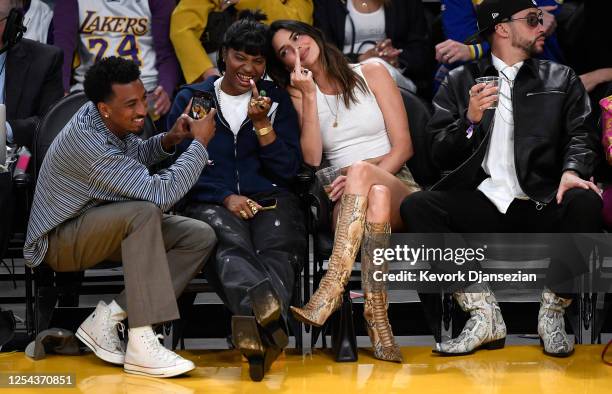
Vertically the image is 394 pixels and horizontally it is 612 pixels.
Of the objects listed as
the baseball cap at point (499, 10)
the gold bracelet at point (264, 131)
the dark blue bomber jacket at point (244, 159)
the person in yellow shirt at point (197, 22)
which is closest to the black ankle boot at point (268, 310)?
the dark blue bomber jacket at point (244, 159)

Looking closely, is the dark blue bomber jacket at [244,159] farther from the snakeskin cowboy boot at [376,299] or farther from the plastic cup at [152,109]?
the plastic cup at [152,109]

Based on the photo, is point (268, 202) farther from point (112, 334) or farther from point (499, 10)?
point (499, 10)

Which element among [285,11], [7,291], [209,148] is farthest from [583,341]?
[7,291]

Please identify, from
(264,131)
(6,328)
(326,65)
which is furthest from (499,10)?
(6,328)

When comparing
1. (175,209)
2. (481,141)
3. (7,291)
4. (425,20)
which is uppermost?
(425,20)

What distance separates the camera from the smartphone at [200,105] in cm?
474

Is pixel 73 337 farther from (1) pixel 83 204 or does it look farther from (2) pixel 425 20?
(2) pixel 425 20

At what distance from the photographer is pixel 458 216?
4836mm

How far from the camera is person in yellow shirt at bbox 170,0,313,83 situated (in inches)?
236

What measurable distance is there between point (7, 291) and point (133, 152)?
5.82ft

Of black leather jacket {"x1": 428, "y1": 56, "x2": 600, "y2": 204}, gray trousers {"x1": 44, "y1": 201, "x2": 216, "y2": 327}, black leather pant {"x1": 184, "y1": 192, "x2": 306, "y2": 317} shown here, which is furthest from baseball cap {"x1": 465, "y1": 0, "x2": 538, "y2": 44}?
gray trousers {"x1": 44, "y1": 201, "x2": 216, "y2": 327}

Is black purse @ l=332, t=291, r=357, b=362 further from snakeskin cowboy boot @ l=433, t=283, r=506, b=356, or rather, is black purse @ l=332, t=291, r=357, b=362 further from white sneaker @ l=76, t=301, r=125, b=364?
white sneaker @ l=76, t=301, r=125, b=364

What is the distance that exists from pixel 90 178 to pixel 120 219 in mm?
197

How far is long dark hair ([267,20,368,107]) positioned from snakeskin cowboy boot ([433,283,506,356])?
1.09 metres
